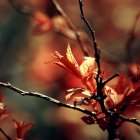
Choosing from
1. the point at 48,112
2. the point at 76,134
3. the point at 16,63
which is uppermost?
the point at 16,63

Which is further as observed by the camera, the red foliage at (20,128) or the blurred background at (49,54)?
the blurred background at (49,54)

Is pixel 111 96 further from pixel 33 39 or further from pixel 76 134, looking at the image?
pixel 33 39

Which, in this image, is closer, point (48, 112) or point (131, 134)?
point (131, 134)

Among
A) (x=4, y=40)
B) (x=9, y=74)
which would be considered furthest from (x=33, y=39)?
(x=9, y=74)

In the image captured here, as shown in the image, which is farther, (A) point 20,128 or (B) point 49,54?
(B) point 49,54

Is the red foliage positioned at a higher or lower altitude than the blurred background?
lower

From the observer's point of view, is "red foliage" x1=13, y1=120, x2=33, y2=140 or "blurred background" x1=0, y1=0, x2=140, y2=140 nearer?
"red foliage" x1=13, y1=120, x2=33, y2=140

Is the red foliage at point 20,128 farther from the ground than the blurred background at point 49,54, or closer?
closer

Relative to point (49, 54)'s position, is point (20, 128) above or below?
below
